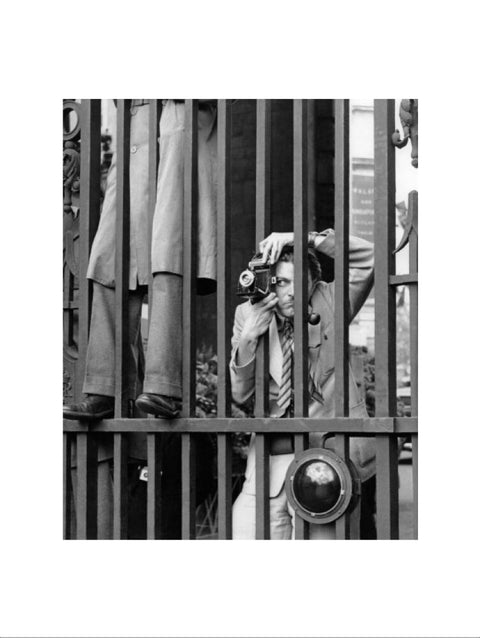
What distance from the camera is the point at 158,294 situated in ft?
12.6

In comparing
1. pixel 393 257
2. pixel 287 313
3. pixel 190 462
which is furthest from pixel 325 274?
pixel 190 462

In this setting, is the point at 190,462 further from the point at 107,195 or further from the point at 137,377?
the point at 107,195

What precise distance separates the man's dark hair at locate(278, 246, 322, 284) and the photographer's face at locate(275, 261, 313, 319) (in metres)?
0.02

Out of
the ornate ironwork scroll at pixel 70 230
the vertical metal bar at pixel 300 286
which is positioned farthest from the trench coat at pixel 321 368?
the ornate ironwork scroll at pixel 70 230

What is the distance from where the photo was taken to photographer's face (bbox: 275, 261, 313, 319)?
3910 millimetres

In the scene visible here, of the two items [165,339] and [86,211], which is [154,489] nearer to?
[165,339]

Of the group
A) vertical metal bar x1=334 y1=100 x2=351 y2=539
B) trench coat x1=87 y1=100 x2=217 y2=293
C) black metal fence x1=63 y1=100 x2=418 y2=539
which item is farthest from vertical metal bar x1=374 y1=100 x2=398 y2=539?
trench coat x1=87 y1=100 x2=217 y2=293

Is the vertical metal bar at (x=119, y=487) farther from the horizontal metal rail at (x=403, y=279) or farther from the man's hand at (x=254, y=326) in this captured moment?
the horizontal metal rail at (x=403, y=279)

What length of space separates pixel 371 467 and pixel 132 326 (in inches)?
47.1

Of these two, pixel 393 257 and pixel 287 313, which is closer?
pixel 393 257

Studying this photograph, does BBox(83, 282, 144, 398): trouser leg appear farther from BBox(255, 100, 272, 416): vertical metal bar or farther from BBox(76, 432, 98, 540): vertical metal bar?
BBox(255, 100, 272, 416): vertical metal bar

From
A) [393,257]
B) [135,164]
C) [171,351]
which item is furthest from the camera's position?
[135,164]

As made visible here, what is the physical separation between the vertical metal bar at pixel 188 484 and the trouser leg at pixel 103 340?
40 centimetres

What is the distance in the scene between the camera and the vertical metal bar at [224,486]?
12.0 feet
